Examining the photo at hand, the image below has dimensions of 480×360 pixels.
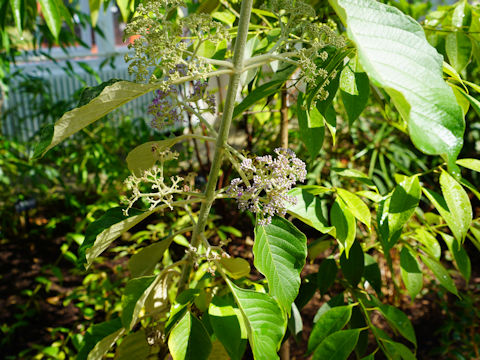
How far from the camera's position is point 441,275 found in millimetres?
737

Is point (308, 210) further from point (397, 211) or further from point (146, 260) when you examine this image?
point (146, 260)

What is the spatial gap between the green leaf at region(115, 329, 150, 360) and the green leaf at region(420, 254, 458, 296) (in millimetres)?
500

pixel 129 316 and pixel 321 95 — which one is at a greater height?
pixel 321 95

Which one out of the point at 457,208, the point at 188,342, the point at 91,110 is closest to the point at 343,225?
the point at 457,208

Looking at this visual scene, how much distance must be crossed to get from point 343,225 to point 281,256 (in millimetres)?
114

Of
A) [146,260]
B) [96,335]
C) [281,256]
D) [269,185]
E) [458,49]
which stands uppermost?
[458,49]

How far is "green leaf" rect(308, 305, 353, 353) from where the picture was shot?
66cm

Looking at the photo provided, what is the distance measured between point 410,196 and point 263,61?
0.30m

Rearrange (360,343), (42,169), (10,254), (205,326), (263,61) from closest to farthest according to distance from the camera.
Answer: (263,61), (205,326), (360,343), (42,169), (10,254)

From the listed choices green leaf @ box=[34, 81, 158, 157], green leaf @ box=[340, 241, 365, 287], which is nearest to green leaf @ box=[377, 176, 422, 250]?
green leaf @ box=[340, 241, 365, 287]

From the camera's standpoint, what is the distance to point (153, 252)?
0.65 metres

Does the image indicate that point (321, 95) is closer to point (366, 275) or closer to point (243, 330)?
point (243, 330)

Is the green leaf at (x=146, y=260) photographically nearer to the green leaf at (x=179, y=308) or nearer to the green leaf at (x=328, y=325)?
the green leaf at (x=179, y=308)

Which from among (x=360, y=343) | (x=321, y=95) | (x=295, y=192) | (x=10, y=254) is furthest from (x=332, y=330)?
(x=10, y=254)
